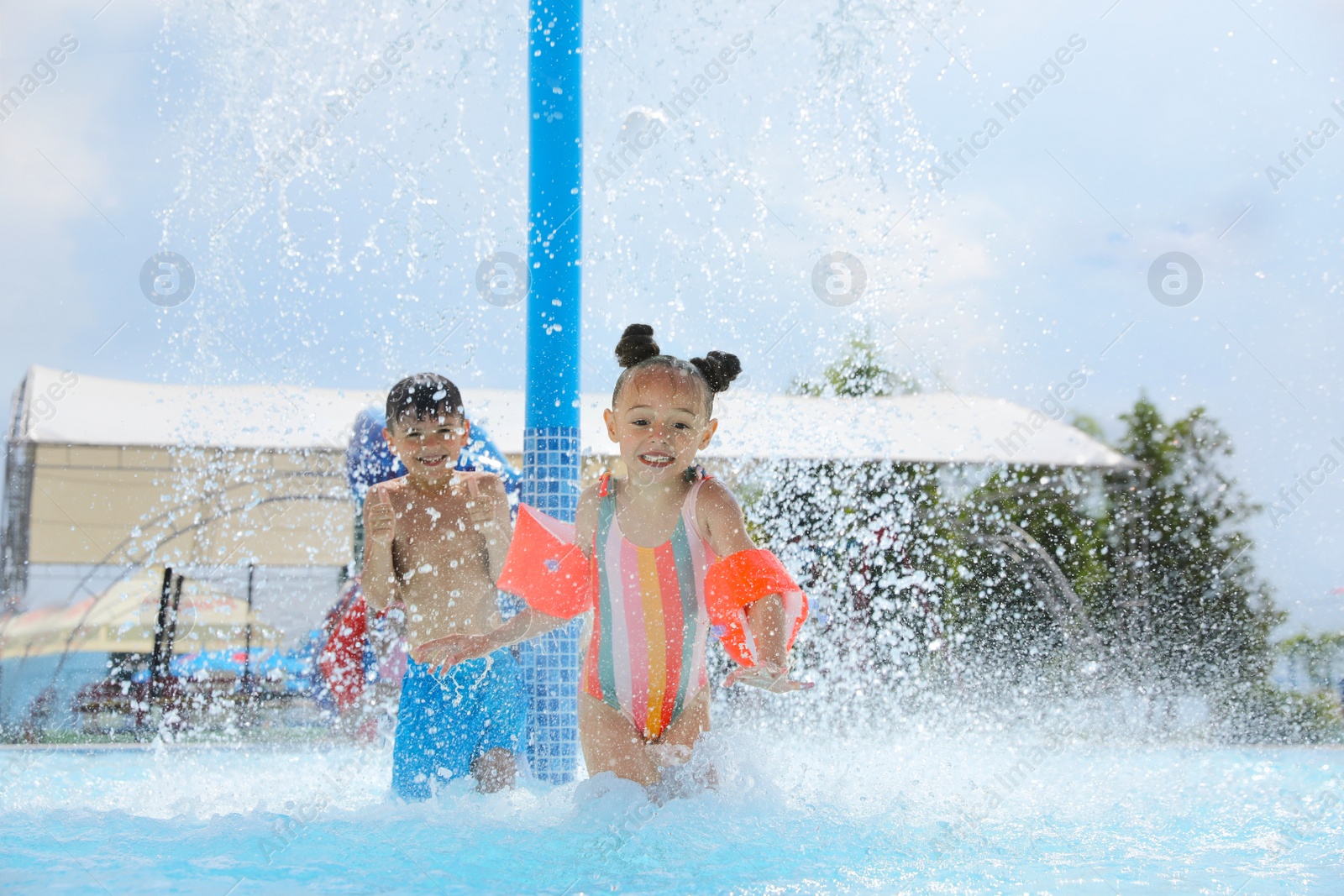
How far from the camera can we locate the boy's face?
337 centimetres

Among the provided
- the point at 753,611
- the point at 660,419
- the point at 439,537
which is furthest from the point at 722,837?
the point at 439,537

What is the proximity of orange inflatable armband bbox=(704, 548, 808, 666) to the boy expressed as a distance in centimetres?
89

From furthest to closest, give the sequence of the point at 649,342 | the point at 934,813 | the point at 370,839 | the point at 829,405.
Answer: the point at 829,405 < the point at 649,342 < the point at 934,813 < the point at 370,839

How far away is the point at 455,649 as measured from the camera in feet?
9.75

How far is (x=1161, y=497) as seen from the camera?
30.0 feet

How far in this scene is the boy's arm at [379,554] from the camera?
11.1 feet

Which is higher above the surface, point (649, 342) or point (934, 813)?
point (649, 342)

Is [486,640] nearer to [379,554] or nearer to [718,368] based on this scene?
[379,554]

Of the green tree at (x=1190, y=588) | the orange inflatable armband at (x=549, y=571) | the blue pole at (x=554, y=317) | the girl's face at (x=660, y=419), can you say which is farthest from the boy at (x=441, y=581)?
the green tree at (x=1190, y=588)

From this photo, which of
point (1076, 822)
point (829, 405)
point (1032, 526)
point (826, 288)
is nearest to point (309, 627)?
point (829, 405)

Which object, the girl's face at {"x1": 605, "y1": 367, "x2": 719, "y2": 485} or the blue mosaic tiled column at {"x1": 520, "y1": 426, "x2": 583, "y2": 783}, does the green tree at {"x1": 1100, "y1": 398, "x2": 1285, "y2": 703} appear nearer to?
the blue mosaic tiled column at {"x1": 520, "y1": 426, "x2": 583, "y2": 783}

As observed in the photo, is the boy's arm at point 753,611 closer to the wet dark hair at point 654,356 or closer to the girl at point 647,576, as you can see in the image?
the girl at point 647,576

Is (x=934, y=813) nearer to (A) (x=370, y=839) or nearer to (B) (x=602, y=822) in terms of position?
(B) (x=602, y=822)

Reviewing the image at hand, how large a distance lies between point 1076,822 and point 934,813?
42 cm
